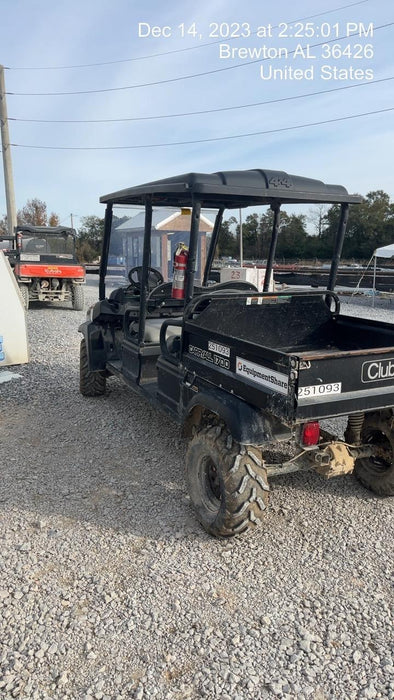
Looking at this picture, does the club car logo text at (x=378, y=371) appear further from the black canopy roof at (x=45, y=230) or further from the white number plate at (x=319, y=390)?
the black canopy roof at (x=45, y=230)

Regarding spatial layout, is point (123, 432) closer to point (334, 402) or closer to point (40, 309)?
point (334, 402)

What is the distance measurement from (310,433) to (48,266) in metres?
11.0

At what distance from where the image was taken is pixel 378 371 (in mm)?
3061

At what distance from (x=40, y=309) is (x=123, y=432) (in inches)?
386

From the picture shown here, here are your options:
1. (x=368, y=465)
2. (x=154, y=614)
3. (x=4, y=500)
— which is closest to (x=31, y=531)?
(x=4, y=500)

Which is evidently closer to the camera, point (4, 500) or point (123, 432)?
point (4, 500)

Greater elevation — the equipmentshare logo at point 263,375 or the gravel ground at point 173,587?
the equipmentshare logo at point 263,375

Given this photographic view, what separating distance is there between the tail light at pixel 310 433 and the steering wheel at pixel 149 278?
2.14m

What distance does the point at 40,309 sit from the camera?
14.0 metres

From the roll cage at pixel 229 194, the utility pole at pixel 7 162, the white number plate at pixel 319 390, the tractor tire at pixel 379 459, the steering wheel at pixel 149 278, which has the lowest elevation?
the tractor tire at pixel 379 459

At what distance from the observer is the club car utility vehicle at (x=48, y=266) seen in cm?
1277

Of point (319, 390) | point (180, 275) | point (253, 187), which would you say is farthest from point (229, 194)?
point (319, 390)

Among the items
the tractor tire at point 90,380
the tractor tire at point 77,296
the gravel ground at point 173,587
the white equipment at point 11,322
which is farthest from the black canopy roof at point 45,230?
the gravel ground at point 173,587

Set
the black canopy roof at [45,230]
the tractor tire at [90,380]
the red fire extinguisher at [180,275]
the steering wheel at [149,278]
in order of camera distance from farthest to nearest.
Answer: the black canopy roof at [45,230] < the tractor tire at [90,380] < the steering wheel at [149,278] < the red fire extinguisher at [180,275]
